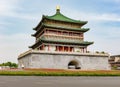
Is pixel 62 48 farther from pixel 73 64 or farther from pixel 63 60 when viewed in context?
pixel 73 64

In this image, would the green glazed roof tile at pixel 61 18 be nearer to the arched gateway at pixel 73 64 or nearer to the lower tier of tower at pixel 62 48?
the lower tier of tower at pixel 62 48

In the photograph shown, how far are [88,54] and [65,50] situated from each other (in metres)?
6.18

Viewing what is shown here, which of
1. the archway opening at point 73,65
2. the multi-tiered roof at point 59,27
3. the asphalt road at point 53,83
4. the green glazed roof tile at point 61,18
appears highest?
the green glazed roof tile at point 61,18

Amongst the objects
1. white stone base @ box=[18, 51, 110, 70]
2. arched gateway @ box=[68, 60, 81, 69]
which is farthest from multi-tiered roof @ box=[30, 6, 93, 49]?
arched gateway @ box=[68, 60, 81, 69]

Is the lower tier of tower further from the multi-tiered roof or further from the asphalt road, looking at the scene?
the asphalt road

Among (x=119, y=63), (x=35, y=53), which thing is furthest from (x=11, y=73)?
(x=119, y=63)

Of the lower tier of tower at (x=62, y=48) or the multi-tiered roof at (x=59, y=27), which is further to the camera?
the multi-tiered roof at (x=59, y=27)

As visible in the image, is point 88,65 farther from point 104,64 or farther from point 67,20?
point 67,20

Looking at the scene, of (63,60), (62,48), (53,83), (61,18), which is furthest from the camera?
(61,18)

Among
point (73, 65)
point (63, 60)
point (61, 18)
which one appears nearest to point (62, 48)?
point (63, 60)

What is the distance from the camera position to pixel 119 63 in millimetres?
92625

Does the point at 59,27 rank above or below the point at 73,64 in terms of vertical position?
above

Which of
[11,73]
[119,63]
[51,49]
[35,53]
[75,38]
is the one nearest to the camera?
[11,73]

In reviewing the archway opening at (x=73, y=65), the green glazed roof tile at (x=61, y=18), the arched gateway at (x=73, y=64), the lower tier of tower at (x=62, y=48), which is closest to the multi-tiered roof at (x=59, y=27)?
the green glazed roof tile at (x=61, y=18)
